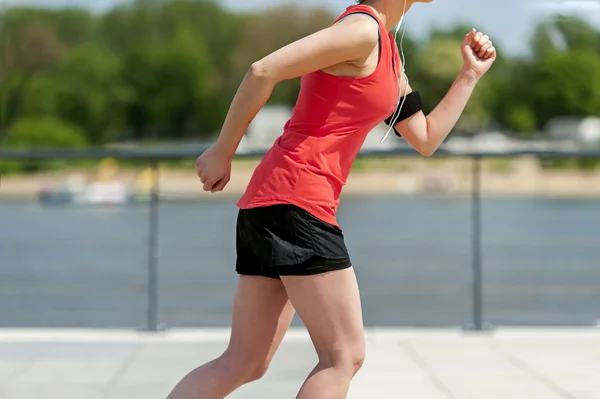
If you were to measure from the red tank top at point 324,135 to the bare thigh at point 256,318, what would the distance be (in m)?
0.23

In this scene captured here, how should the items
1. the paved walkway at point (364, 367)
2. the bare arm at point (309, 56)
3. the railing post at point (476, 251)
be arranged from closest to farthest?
1. the bare arm at point (309, 56)
2. the paved walkway at point (364, 367)
3. the railing post at point (476, 251)

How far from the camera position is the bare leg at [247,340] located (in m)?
2.43

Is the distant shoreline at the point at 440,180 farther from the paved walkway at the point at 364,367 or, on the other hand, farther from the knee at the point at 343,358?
the knee at the point at 343,358

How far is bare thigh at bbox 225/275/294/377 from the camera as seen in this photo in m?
2.42

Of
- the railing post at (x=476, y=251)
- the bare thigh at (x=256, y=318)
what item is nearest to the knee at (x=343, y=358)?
the bare thigh at (x=256, y=318)

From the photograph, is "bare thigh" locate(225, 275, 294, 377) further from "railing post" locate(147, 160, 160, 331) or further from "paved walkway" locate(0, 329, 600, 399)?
"railing post" locate(147, 160, 160, 331)

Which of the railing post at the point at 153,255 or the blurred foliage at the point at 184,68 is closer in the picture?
the railing post at the point at 153,255

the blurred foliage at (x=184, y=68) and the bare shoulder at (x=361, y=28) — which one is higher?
the blurred foliage at (x=184, y=68)

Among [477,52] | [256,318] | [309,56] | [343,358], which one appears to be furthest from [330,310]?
[477,52]

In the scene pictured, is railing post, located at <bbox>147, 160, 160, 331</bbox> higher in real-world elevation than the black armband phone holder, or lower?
lower

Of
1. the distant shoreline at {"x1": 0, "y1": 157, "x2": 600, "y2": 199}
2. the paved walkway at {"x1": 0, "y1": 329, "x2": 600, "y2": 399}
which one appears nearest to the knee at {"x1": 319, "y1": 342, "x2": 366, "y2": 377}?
the paved walkway at {"x1": 0, "y1": 329, "x2": 600, "y2": 399}

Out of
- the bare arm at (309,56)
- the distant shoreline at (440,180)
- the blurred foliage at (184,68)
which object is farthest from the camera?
the blurred foliage at (184,68)

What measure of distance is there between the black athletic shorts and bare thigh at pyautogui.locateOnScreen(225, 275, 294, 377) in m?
0.07

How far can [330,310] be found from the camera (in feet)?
7.53
